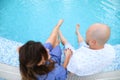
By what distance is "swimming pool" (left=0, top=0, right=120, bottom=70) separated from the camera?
3.79 m

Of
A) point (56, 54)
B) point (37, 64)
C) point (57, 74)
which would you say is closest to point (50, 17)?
point (56, 54)

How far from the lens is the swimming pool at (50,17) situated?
3789mm

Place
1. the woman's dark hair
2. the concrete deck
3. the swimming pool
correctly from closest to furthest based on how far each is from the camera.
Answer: the woman's dark hair, the concrete deck, the swimming pool

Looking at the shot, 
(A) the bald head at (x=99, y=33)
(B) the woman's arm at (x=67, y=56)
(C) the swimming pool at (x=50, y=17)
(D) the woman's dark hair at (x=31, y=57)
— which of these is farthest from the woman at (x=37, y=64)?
(C) the swimming pool at (x=50, y=17)

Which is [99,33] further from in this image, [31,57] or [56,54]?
[31,57]

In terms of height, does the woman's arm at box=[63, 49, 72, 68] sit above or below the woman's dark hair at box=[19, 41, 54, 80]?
below

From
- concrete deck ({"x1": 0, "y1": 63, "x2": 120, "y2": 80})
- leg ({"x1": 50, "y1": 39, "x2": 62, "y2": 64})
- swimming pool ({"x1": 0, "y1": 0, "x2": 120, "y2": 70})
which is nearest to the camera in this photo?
leg ({"x1": 50, "y1": 39, "x2": 62, "y2": 64})

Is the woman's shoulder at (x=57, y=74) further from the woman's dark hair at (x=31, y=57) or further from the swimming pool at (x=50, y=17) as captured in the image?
the swimming pool at (x=50, y=17)

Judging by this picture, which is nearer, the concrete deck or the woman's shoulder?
the woman's shoulder

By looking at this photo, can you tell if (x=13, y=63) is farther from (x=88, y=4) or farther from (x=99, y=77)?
(x=88, y=4)

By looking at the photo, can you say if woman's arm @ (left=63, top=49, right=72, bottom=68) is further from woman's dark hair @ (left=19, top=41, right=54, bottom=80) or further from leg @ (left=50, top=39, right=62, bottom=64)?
woman's dark hair @ (left=19, top=41, right=54, bottom=80)

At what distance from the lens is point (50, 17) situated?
162 inches

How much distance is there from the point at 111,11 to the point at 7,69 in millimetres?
2452

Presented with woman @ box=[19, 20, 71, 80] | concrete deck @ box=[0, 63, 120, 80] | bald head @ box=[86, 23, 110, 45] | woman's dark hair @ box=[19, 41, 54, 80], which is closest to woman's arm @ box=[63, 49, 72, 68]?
woman @ box=[19, 20, 71, 80]
